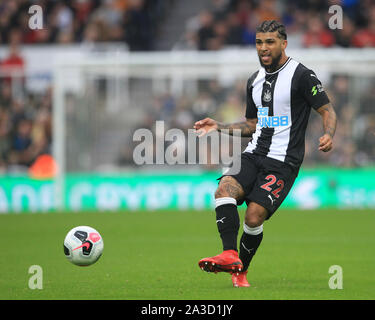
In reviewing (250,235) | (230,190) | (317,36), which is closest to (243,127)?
(230,190)

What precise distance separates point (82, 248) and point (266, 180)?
1793mm

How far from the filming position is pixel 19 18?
22656 mm

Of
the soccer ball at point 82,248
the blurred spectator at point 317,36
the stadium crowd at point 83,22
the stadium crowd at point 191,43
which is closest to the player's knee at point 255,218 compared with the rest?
the soccer ball at point 82,248

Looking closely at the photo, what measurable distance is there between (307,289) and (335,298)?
0.61 meters

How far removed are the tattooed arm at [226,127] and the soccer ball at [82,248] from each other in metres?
1.43

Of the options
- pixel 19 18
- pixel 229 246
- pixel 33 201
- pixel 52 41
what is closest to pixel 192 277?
pixel 229 246

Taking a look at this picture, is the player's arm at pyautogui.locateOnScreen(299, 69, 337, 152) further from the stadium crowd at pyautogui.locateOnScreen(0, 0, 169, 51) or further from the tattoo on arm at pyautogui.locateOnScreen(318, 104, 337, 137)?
the stadium crowd at pyautogui.locateOnScreen(0, 0, 169, 51)

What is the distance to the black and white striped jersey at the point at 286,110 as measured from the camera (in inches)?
281

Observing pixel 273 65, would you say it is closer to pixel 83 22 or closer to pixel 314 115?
pixel 314 115

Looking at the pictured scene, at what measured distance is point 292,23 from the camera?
794 inches

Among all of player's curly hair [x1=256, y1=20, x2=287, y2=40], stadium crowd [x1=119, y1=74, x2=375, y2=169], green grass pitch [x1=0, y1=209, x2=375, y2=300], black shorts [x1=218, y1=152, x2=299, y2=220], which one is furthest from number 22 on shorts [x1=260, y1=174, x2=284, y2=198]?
stadium crowd [x1=119, y1=74, x2=375, y2=169]

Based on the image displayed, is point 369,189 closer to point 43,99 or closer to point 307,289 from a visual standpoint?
point 43,99

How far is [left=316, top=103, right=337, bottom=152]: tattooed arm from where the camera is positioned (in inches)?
259

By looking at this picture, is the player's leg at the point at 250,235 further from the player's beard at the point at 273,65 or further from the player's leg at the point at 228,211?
the player's beard at the point at 273,65
